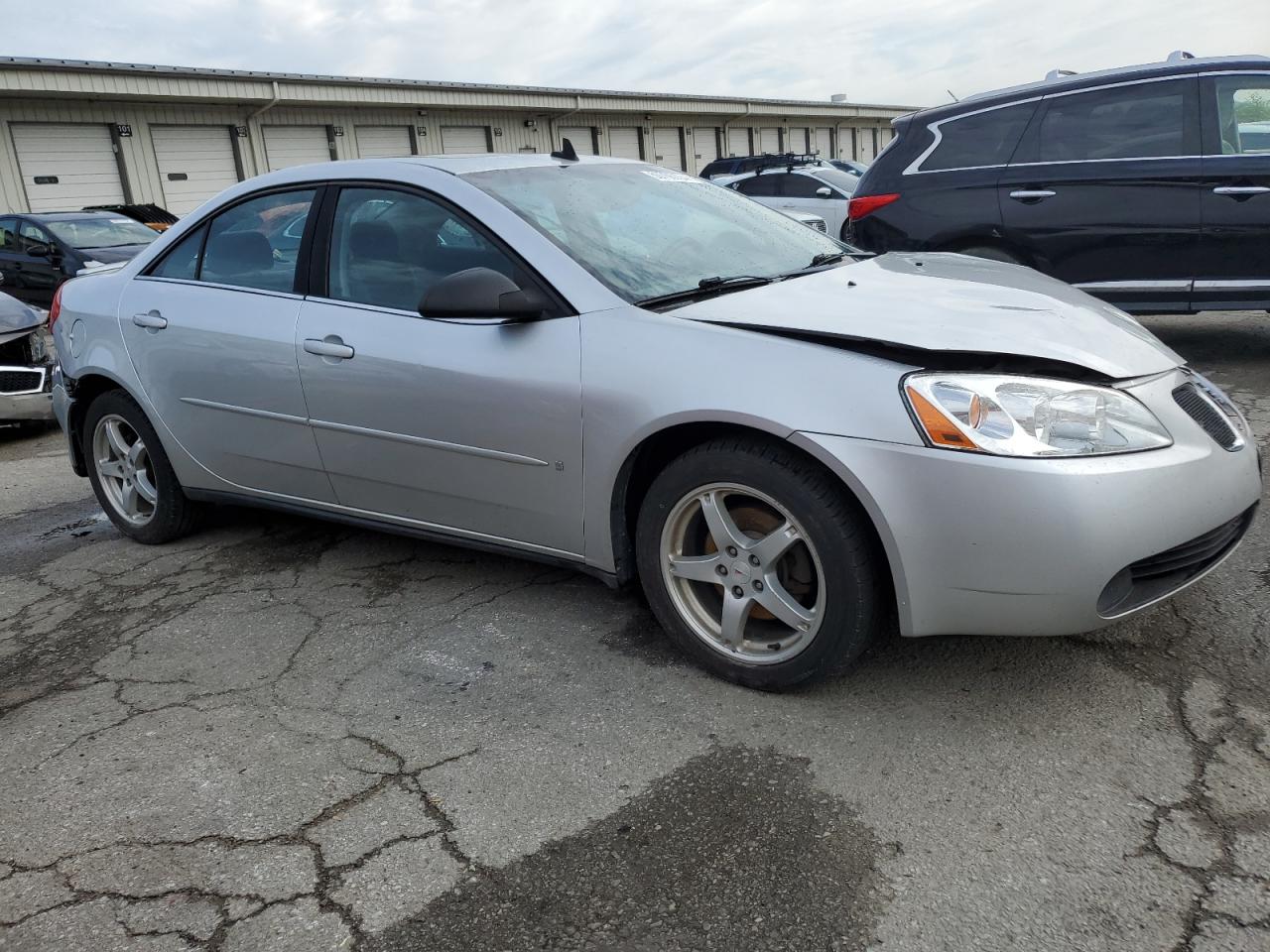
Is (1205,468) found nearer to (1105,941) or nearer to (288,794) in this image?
(1105,941)

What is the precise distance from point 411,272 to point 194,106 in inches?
816

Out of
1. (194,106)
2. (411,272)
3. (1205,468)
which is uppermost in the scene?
(194,106)

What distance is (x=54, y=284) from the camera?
12812 mm

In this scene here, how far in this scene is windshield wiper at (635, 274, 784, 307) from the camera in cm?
304

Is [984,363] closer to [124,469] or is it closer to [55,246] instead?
[124,469]

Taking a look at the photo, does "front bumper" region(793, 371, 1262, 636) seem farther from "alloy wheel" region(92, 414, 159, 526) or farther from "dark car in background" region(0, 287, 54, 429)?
"dark car in background" region(0, 287, 54, 429)

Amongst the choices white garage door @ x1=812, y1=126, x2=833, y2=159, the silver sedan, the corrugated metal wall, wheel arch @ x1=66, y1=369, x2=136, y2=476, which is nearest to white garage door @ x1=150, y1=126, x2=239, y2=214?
the corrugated metal wall

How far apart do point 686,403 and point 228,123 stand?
2216cm

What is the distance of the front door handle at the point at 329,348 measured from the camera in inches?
135

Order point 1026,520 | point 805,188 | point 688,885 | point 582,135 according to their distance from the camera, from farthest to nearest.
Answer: point 582,135, point 805,188, point 1026,520, point 688,885

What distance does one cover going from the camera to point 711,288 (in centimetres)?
315

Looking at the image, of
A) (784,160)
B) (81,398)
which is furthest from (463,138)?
(81,398)

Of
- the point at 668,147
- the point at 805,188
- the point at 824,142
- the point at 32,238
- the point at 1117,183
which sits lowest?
the point at 1117,183

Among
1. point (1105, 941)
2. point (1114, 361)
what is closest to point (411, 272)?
point (1114, 361)
